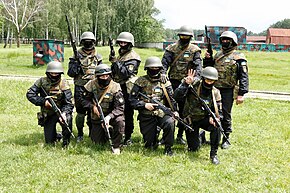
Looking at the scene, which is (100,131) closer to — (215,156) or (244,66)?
(215,156)

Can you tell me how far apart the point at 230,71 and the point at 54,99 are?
3.66 meters

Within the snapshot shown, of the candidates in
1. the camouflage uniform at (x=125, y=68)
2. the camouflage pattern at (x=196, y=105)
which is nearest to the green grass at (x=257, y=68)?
the camouflage pattern at (x=196, y=105)

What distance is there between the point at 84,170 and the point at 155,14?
237ft

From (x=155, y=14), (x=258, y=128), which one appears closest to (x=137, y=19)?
(x=155, y=14)

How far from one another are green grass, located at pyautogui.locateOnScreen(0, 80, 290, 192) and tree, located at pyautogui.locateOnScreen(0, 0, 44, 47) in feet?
156

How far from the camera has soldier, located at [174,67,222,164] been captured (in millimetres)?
6606

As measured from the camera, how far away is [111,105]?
23.2 ft

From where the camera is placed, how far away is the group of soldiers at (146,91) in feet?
22.3

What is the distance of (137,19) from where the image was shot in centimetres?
6475

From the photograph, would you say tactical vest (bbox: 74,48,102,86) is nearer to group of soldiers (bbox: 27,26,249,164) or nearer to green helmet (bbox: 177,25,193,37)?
group of soldiers (bbox: 27,26,249,164)

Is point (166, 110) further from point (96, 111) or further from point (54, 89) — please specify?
point (54, 89)

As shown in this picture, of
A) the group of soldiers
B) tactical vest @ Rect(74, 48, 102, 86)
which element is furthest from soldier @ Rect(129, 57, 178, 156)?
tactical vest @ Rect(74, 48, 102, 86)

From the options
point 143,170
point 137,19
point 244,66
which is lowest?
point 143,170

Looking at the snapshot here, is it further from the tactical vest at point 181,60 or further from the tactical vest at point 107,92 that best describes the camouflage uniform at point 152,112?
the tactical vest at point 181,60
